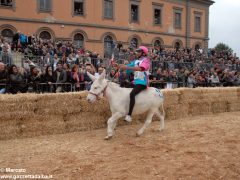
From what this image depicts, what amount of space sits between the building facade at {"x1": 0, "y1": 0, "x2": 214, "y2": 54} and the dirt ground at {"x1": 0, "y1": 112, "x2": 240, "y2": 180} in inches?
916

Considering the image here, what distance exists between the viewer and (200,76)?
1934cm

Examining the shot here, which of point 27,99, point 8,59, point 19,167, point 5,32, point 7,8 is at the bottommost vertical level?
point 19,167

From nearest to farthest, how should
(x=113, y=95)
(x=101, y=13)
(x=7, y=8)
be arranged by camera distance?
(x=113, y=95) → (x=7, y=8) → (x=101, y=13)

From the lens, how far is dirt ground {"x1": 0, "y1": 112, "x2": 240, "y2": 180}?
6305mm

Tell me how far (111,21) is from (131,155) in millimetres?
30629

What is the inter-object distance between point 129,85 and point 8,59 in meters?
7.58

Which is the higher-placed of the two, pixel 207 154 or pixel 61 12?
pixel 61 12

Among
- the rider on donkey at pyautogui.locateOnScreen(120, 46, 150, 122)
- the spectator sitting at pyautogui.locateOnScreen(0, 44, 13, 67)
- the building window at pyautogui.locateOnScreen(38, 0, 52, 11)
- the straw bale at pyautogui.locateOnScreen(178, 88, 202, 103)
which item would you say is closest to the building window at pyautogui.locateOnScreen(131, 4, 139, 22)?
the building window at pyautogui.locateOnScreen(38, 0, 52, 11)

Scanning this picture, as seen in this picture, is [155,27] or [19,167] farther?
[155,27]

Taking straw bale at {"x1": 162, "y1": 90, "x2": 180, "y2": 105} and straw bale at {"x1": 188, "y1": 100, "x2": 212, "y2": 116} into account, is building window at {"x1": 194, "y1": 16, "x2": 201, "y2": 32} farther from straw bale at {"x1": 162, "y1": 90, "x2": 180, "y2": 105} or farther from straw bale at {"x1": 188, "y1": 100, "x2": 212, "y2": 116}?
straw bale at {"x1": 162, "y1": 90, "x2": 180, "y2": 105}

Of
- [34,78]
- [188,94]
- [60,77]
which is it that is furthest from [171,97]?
[34,78]

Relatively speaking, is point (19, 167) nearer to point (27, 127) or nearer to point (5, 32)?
A: point (27, 127)

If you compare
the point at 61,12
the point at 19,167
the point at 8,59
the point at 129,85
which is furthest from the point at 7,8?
the point at 19,167

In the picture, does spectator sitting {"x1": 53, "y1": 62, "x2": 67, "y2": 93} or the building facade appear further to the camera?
the building facade
